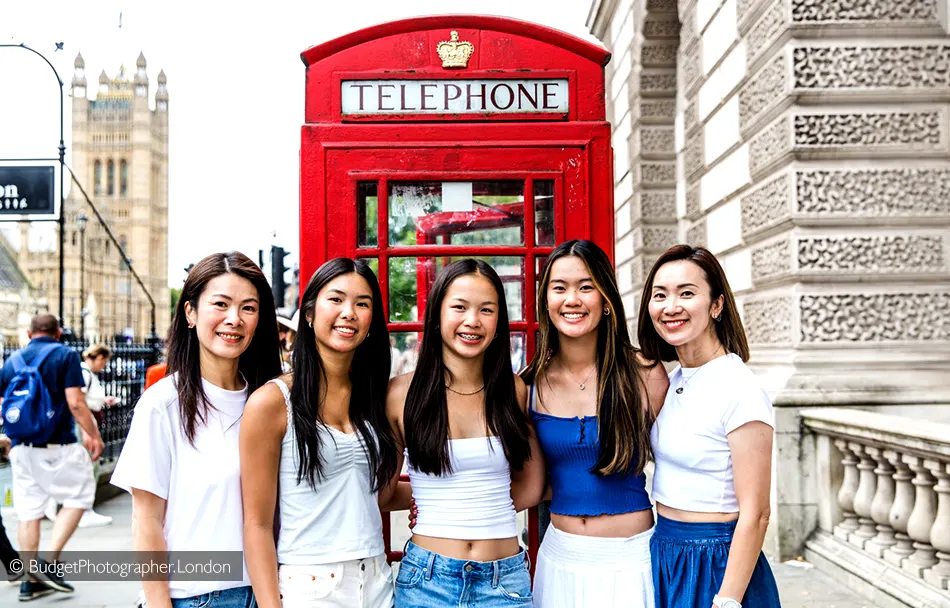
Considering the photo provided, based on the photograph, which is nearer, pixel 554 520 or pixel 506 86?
pixel 554 520

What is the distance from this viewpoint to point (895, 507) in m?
4.21

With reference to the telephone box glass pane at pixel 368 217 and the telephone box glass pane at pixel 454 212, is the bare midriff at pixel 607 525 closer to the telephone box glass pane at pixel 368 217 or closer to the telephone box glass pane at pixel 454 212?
the telephone box glass pane at pixel 454 212

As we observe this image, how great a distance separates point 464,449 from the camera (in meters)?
2.34

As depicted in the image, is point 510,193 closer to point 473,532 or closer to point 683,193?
point 473,532

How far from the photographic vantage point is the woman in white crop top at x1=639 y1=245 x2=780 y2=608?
87.8 inches

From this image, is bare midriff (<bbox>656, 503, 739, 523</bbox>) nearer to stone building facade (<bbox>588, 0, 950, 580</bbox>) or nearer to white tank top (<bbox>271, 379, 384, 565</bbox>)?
white tank top (<bbox>271, 379, 384, 565</bbox>)

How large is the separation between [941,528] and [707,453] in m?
2.20

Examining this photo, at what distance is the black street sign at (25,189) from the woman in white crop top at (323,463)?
647 centimetres

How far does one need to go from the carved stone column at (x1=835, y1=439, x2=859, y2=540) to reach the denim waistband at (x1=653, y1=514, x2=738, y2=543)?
9.28 feet

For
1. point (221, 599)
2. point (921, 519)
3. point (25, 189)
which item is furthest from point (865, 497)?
point (25, 189)

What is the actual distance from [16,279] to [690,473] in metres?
38.7

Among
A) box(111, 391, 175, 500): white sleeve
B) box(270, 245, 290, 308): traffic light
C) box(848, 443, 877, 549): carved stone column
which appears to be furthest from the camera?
box(270, 245, 290, 308): traffic light

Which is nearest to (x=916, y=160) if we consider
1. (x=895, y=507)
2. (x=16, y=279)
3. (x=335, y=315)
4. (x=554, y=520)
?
(x=895, y=507)

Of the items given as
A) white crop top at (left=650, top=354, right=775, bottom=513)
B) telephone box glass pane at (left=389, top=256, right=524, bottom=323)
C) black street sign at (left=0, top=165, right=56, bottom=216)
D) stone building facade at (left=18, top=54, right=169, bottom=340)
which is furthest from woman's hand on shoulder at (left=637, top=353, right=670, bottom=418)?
stone building facade at (left=18, top=54, right=169, bottom=340)
